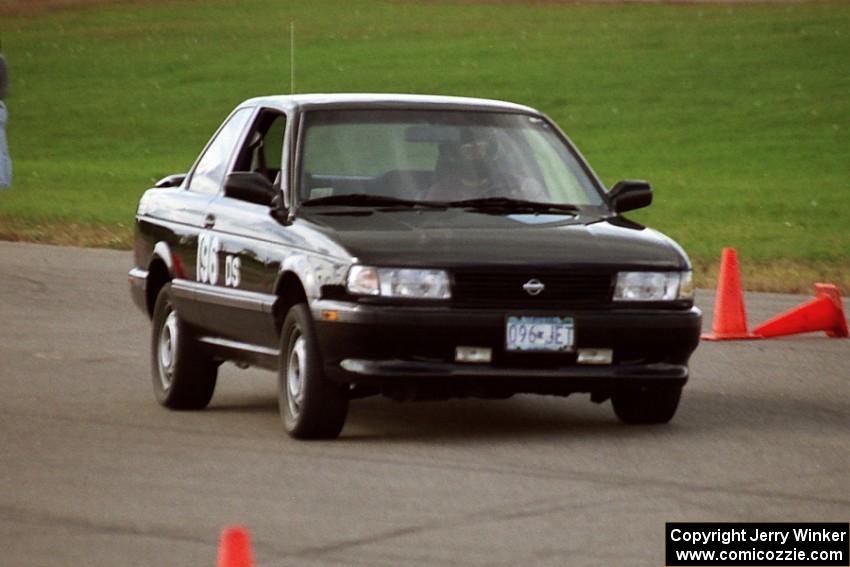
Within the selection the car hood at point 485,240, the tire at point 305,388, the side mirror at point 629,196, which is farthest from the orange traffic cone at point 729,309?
the tire at point 305,388

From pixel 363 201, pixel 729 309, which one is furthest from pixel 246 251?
pixel 729 309

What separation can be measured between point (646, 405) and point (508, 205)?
1200 mm

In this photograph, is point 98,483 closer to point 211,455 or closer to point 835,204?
point 211,455

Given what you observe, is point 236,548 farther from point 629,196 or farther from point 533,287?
point 629,196

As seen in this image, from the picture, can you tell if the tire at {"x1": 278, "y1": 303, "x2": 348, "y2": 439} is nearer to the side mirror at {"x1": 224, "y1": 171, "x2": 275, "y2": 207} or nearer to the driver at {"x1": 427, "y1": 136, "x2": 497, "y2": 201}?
the side mirror at {"x1": 224, "y1": 171, "x2": 275, "y2": 207}

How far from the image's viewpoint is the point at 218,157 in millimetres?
12508

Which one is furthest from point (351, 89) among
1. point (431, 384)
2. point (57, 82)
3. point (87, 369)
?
point (431, 384)

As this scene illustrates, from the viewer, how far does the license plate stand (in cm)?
1051

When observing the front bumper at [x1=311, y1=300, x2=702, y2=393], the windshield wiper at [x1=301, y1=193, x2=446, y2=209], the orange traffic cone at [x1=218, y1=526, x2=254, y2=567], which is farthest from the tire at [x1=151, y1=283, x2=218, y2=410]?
the orange traffic cone at [x1=218, y1=526, x2=254, y2=567]

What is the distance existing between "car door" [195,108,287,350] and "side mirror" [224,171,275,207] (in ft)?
0.36

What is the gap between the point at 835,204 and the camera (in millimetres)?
34594

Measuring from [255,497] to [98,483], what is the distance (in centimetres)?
77

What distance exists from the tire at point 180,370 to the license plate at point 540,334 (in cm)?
221

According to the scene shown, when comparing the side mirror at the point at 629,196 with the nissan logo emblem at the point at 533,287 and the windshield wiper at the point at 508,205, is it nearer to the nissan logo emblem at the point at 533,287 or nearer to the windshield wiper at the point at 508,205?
the windshield wiper at the point at 508,205
